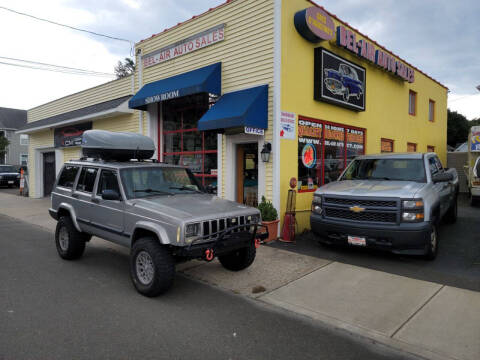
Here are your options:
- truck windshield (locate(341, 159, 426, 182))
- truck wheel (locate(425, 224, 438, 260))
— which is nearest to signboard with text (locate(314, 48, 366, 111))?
truck windshield (locate(341, 159, 426, 182))

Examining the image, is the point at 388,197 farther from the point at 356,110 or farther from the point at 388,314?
the point at 356,110

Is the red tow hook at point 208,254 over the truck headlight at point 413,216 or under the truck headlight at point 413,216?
under

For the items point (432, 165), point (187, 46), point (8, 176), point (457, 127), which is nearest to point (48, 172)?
point (8, 176)

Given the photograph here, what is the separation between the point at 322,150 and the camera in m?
9.62

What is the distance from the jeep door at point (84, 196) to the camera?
5.84 meters

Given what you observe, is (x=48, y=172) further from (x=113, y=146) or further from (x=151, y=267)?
(x=151, y=267)

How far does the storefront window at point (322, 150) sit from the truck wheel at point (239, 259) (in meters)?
3.73

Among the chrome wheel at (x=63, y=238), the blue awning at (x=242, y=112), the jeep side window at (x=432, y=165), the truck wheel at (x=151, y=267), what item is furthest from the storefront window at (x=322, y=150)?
the chrome wheel at (x=63, y=238)

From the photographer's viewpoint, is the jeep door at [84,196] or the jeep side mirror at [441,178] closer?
the jeep door at [84,196]

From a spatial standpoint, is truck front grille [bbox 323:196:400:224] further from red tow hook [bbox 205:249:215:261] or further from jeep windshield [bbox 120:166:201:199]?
red tow hook [bbox 205:249:215:261]

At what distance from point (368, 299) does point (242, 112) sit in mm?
4734

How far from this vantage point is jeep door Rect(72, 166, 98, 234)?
5.84m

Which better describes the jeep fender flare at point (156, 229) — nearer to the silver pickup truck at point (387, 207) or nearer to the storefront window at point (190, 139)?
the silver pickup truck at point (387, 207)

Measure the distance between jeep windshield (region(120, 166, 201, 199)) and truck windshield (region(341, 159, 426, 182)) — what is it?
3662 mm
